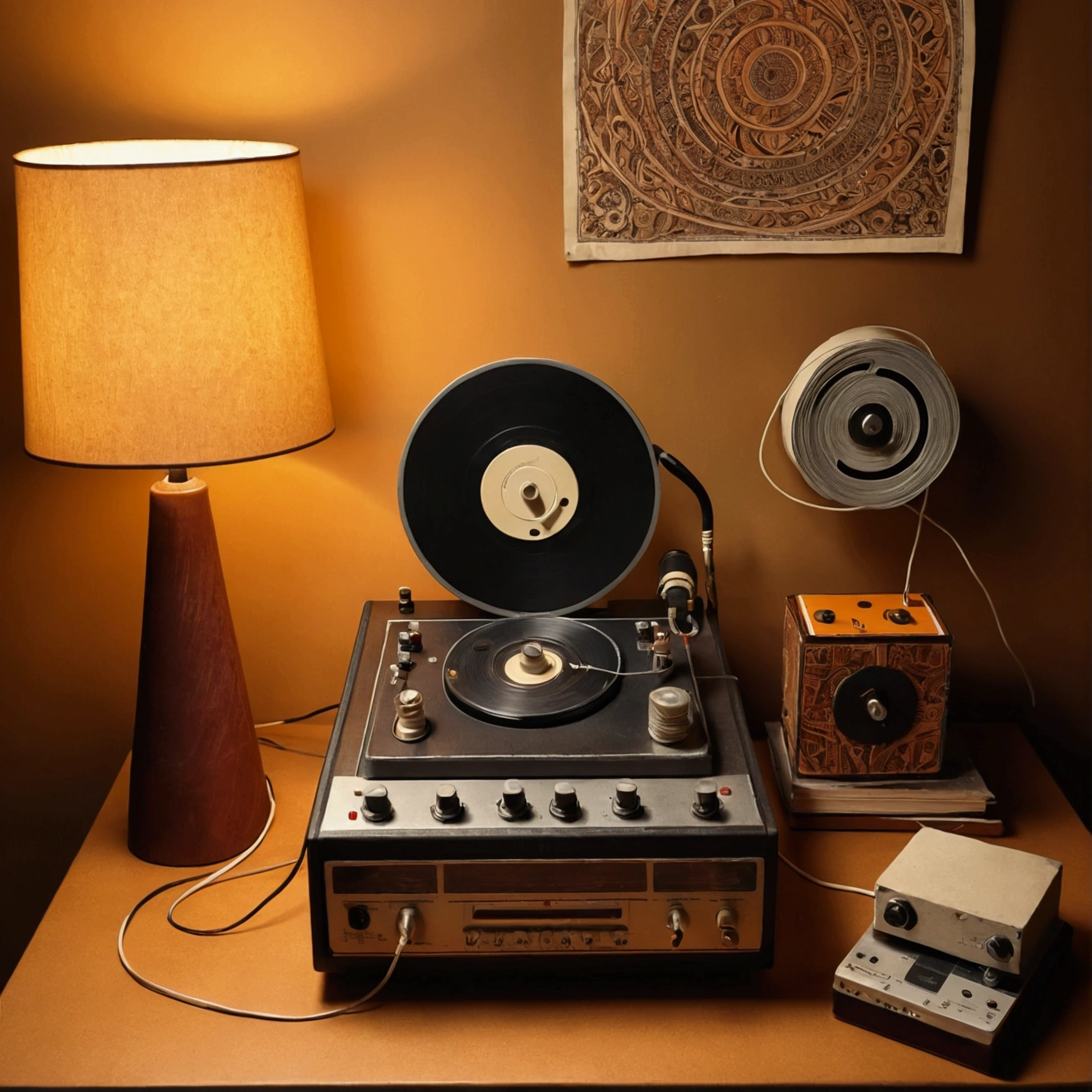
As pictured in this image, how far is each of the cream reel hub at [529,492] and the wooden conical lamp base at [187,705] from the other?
0.35 m

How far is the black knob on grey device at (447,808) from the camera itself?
116cm

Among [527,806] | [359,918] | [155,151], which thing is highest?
[155,151]

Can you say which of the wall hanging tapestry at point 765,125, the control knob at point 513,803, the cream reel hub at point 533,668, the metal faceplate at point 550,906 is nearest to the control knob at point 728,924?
the metal faceplate at point 550,906

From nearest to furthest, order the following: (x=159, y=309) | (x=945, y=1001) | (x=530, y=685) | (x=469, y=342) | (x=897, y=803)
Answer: (x=945, y=1001) → (x=159, y=309) → (x=530, y=685) → (x=897, y=803) → (x=469, y=342)

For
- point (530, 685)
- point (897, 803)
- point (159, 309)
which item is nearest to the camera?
point (159, 309)

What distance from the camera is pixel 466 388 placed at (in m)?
1.42

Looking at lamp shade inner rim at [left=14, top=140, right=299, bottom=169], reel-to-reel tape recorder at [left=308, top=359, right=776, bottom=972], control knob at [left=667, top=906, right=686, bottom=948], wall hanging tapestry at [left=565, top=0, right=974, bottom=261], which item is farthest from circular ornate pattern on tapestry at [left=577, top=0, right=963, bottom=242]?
control knob at [left=667, top=906, right=686, bottom=948]

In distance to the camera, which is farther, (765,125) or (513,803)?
(765,125)

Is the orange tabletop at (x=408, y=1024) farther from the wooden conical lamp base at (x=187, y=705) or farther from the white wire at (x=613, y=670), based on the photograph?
the white wire at (x=613, y=670)

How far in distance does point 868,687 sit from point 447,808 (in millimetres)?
539

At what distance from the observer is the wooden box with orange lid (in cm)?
137

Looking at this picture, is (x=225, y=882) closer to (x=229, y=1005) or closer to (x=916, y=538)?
(x=229, y=1005)

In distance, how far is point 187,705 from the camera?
1.39m

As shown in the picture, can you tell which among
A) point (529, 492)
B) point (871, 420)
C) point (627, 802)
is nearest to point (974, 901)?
point (627, 802)
